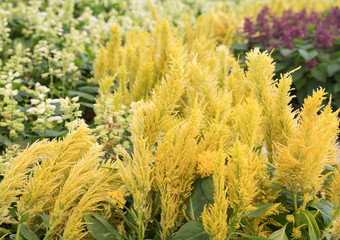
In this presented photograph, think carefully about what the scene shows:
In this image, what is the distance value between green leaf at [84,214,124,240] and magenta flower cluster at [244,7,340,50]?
3.88 metres

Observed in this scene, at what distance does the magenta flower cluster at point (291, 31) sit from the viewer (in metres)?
5.13

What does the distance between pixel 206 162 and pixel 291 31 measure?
4.60m

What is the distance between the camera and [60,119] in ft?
7.97

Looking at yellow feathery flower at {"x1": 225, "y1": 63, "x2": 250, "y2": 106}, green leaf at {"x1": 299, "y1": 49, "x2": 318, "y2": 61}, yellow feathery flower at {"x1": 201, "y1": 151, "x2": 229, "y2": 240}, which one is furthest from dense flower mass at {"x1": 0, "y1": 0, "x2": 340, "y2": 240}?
green leaf at {"x1": 299, "y1": 49, "x2": 318, "y2": 61}

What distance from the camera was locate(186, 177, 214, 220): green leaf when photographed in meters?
1.35

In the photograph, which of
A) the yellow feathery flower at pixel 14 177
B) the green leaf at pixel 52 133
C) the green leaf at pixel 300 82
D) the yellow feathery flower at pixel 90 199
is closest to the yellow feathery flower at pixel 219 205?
the yellow feathery flower at pixel 90 199

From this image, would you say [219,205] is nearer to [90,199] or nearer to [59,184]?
[90,199]

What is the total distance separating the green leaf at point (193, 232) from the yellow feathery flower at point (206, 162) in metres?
0.18

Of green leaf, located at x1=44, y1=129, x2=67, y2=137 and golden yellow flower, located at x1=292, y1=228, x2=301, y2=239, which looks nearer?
golden yellow flower, located at x1=292, y1=228, x2=301, y2=239

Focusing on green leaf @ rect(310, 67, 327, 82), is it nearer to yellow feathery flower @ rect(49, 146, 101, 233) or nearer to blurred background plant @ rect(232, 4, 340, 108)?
blurred background plant @ rect(232, 4, 340, 108)

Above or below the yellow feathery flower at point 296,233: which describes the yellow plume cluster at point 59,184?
above

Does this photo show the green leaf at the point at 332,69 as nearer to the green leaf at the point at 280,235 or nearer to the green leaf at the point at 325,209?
the green leaf at the point at 325,209

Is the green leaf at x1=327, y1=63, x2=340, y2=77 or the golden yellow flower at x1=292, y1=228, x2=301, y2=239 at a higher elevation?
the golden yellow flower at x1=292, y1=228, x2=301, y2=239

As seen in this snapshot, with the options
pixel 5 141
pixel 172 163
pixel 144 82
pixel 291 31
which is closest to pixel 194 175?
pixel 172 163
